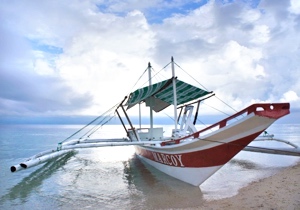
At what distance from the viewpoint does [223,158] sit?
24.3 feet

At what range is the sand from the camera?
6.22 m

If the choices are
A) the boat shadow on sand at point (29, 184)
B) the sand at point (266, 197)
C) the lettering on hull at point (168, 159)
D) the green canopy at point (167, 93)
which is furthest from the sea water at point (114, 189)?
the green canopy at point (167, 93)

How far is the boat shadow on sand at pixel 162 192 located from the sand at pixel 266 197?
63 cm

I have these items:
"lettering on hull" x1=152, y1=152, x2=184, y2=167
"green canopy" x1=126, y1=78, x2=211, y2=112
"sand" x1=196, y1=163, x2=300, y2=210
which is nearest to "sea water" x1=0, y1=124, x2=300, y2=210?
"sand" x1=196, y1=163, x2=300, y2=210

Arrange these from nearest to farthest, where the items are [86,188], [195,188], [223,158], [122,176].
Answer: [223,158] → [195,188] → [86,188] → [122,176]

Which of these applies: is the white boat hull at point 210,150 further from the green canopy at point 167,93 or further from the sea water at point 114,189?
the green canopy at point 167,93

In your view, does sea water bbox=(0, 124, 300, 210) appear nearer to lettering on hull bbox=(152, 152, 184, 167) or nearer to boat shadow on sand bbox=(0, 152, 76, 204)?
boat shadow on sand bbox=(0, 152, 76, 204)

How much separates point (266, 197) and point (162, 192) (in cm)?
326

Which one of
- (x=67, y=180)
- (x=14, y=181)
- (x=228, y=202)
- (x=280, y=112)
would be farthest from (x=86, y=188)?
(x=280, y=112)

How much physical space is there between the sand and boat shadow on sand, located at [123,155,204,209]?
626mm

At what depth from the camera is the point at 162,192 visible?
26.5 feet

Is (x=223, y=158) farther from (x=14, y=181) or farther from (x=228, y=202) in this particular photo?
(x=14, y=181)

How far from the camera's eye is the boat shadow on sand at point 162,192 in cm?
681

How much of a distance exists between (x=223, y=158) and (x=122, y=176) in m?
5.55
